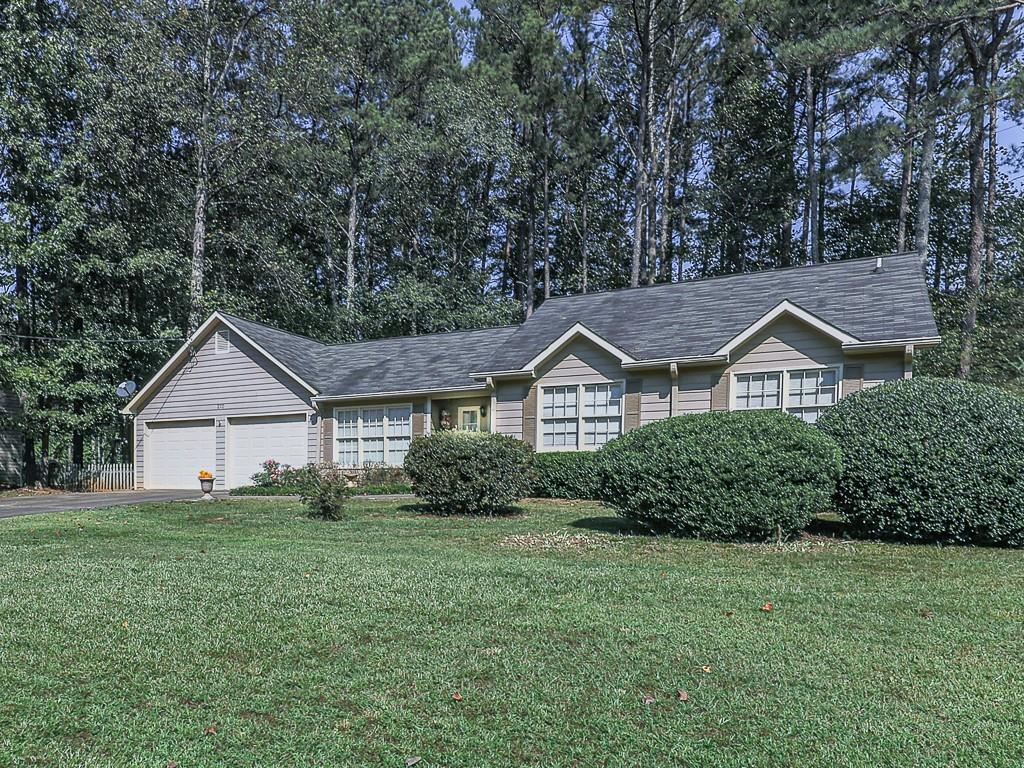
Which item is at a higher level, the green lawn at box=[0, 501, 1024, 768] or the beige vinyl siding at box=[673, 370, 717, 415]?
the beige vinyl siding at box=[673, 370, 717, 415]

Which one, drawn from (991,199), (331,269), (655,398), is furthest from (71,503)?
(991,199)

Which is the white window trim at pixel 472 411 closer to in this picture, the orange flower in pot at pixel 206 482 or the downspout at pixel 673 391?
the downspout at pixel 673 391

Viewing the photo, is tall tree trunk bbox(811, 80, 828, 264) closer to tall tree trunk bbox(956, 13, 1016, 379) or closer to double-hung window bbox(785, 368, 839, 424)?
tall tree trunk bbox(956, 13, 1016, 379)

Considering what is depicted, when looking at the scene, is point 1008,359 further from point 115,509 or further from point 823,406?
point 115,509

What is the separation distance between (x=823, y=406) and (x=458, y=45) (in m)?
23.3

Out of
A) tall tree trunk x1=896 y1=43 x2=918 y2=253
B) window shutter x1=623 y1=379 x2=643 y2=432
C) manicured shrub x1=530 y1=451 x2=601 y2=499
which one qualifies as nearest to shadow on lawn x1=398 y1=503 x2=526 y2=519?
manicured shrub x1=530 y1=451 x2=601 y2=499

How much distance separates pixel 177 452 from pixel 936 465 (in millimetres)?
20293

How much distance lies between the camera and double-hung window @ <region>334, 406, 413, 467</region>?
1908 centimetres

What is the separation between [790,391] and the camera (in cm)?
1437

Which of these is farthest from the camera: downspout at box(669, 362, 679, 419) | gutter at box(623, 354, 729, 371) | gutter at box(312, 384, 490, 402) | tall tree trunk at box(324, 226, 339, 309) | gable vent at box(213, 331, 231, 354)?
tall tree trunk at box(324, 226, 339, 309)

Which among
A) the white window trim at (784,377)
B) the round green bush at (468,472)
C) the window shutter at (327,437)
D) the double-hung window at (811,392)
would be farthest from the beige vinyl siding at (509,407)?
the double-hung window at (811,392)

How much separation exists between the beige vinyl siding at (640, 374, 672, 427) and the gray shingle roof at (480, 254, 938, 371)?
0.59m

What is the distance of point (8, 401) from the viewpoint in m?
25.6

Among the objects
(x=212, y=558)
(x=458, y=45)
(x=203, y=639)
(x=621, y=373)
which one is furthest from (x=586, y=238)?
(x=203, y=639)
